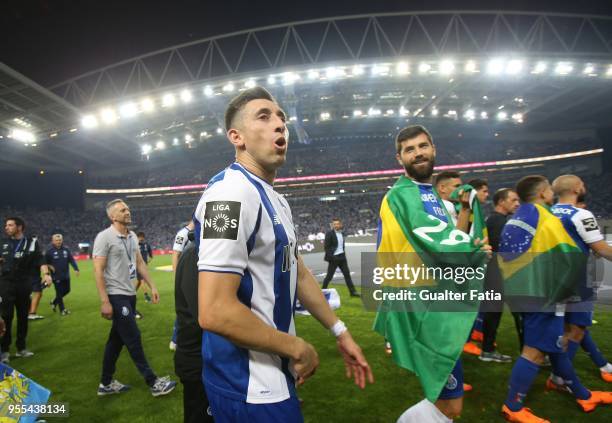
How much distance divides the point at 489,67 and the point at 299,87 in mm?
11761

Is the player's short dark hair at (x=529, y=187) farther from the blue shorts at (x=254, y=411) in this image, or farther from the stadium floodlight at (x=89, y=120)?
the stadium floodlight at (x=89, y=120)

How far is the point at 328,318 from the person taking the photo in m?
1.86

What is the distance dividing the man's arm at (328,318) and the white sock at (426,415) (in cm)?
98

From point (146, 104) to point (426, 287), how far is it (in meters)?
22.9

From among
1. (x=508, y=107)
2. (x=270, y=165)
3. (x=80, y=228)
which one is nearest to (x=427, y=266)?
(x=270, y=165)

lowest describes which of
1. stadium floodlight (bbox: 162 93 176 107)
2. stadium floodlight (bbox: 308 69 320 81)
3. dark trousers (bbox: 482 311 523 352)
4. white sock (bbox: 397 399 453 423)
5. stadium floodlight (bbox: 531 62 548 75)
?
dark trousers (bbox: 482 311 523 352)

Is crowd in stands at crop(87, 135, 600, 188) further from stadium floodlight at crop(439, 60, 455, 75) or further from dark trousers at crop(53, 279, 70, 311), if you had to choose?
dark trousers at crop(53, 279, 70, 311)

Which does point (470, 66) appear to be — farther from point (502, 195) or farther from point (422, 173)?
point (422, 173)

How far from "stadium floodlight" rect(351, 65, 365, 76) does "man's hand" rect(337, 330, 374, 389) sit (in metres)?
20.5

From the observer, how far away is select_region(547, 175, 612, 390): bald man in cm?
363

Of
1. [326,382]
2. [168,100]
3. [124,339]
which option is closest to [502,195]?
[326,382]

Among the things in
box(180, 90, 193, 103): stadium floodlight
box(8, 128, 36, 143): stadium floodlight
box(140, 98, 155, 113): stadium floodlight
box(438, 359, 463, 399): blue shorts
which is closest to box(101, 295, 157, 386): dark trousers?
box(438, 359, 463, 399): blue shorts

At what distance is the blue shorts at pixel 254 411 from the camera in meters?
1.31

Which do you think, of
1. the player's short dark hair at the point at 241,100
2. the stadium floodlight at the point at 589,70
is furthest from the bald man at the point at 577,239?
the stadium floodlight at the point at 589,70
